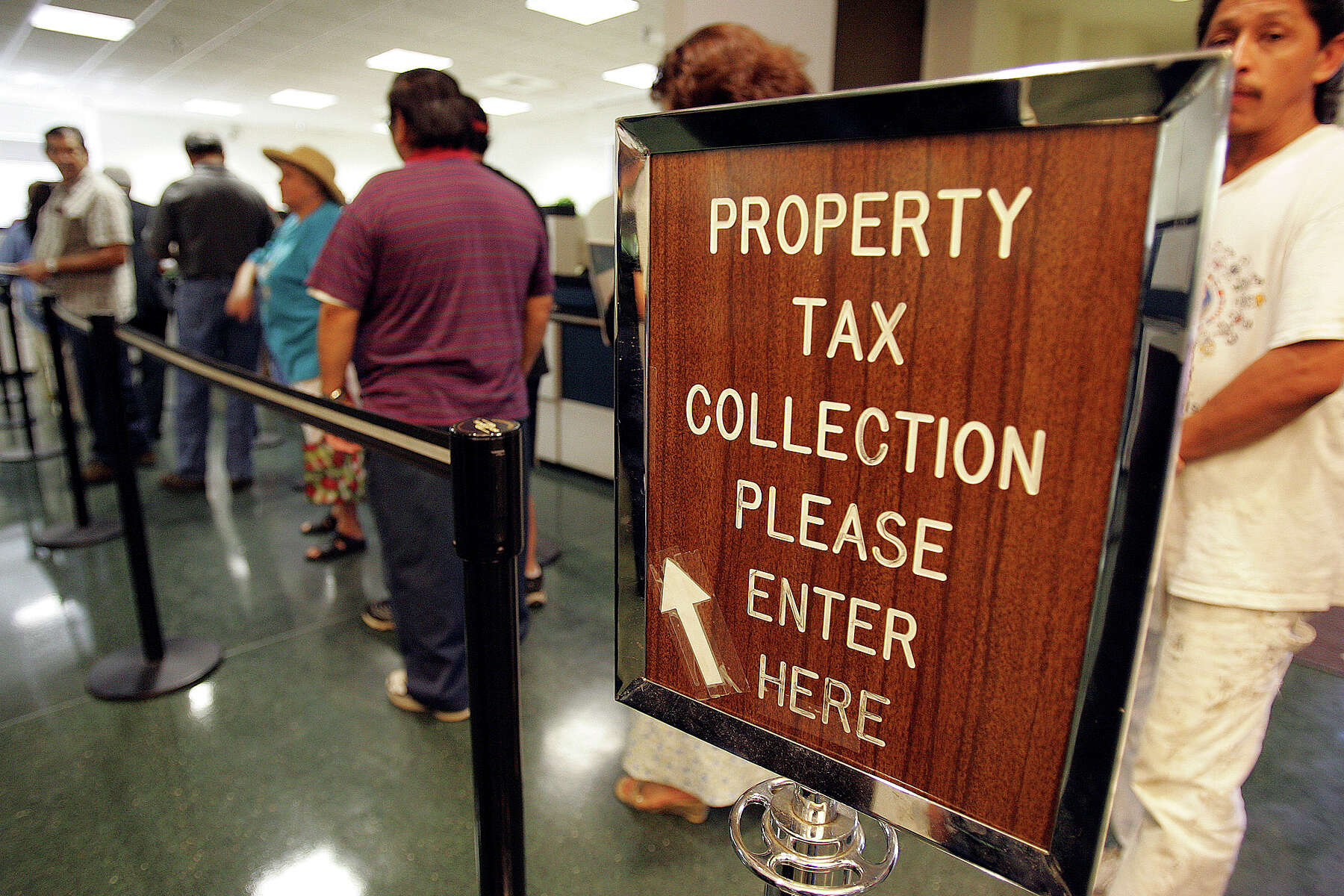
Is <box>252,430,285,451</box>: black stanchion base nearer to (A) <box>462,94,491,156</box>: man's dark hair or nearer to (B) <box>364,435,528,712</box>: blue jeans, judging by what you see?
(B) <box>364,435,528,712</box>: blue jeans

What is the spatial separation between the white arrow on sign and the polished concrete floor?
92cm

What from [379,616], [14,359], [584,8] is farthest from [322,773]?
[584,8]

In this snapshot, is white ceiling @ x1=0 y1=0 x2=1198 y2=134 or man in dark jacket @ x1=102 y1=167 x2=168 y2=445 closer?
man in dark jacket @ x1=102 y1=167 x2=168 y2=445

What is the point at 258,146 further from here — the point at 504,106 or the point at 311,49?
the point at 311,49

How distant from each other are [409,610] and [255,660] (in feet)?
1.96

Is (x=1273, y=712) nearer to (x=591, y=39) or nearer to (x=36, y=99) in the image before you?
(x=591, y=39)

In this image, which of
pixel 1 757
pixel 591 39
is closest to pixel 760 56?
pixel 1 757

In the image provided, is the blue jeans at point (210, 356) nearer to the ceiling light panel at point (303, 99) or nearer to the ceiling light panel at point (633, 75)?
the ceiling light panel at point (633, 75)

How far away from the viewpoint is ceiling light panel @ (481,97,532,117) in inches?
394

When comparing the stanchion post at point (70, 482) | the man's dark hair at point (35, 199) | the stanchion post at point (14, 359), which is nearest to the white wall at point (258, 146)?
the man's dark hair at point (35, 199)

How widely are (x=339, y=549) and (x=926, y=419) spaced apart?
101 inches

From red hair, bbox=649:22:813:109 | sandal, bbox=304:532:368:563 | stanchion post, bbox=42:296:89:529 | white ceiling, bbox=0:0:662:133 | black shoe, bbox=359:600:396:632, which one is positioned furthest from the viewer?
white ceiling, bbox=0:0:662:133

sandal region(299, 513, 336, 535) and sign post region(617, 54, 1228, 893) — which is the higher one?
sign post region(617, 54, 1228, 893)

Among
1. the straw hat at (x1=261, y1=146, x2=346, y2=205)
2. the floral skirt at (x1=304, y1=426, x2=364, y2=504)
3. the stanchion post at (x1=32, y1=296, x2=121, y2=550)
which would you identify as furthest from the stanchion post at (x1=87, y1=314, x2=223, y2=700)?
the stanchion post at (x1=32, y1=296, x2=121, y2=550)
